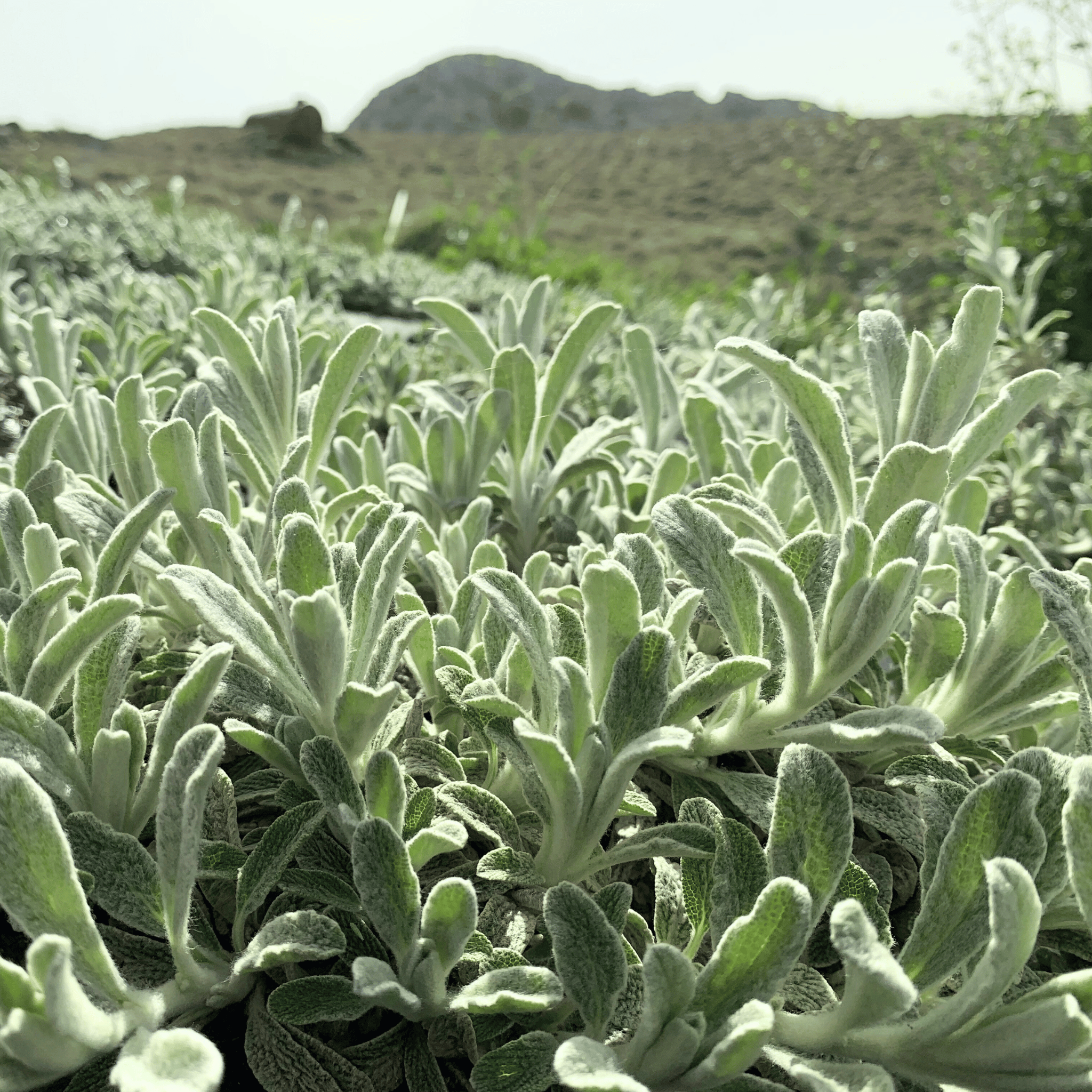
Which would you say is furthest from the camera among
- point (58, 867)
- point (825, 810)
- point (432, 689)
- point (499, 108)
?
point (499, 108)

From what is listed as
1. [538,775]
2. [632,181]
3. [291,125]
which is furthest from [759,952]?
[632,181]

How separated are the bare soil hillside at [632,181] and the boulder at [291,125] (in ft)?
2.04

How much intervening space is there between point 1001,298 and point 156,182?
74.8ft

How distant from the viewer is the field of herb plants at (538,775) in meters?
0.66

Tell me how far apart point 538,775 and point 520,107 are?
47.5 metres

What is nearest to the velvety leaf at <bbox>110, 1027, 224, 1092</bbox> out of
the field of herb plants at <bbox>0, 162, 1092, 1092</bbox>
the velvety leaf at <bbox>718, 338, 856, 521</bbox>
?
the field of herb plants at <bbox>0, 162, 1092, 1092</bbox>

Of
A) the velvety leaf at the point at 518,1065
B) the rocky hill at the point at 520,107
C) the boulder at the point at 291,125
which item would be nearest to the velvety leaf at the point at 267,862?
the velvety leaf at the point at 518,1065

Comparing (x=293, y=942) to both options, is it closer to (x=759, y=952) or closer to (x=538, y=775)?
(x=538, y=775)

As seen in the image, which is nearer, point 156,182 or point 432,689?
point 432,689

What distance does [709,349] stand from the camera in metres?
2.91

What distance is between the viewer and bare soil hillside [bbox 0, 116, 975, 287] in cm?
2245

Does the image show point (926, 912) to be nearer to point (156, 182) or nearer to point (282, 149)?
point (156, 182)

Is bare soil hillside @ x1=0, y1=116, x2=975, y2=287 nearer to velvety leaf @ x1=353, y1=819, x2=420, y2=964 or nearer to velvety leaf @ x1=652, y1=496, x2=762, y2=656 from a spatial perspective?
velvety leaf @ x1=652, y1=496, x2=762, y2=656

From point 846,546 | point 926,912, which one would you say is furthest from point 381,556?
point 926,912
